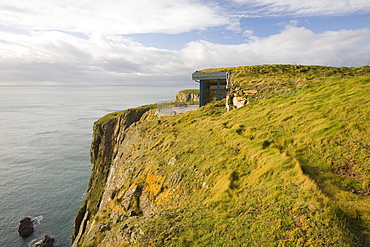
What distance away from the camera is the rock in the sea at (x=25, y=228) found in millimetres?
33281

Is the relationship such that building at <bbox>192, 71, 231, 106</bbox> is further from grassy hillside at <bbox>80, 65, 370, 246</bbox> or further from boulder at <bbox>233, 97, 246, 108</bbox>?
grassy hillside at <bbox>80, 65, 370, 246</bbox>

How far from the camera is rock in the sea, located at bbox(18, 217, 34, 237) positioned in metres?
33.3

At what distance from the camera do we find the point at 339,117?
33.8ft

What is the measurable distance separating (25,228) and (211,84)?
3663 centimetres

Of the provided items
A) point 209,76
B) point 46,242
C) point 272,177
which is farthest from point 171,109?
point 46,242

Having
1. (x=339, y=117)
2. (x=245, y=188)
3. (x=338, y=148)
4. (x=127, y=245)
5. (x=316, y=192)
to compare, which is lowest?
(x=127, y=245)

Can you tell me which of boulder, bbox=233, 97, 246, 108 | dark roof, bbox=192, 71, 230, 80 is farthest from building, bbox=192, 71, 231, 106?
boulder, bbox=233, 97, 246, 108

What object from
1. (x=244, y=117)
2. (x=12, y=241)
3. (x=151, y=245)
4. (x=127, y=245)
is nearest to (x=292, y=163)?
(x=151, y=245)

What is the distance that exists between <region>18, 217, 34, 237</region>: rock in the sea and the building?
32782 mm

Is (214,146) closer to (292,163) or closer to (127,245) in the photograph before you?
(292,163)

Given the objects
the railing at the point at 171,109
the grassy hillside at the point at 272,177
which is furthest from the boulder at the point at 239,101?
the railing at the point at 171,109

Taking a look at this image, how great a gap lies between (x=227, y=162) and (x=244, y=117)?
19.9 ft

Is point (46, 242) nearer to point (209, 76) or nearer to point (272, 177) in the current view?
point (209, 76)

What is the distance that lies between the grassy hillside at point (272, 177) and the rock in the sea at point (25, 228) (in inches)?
1256
